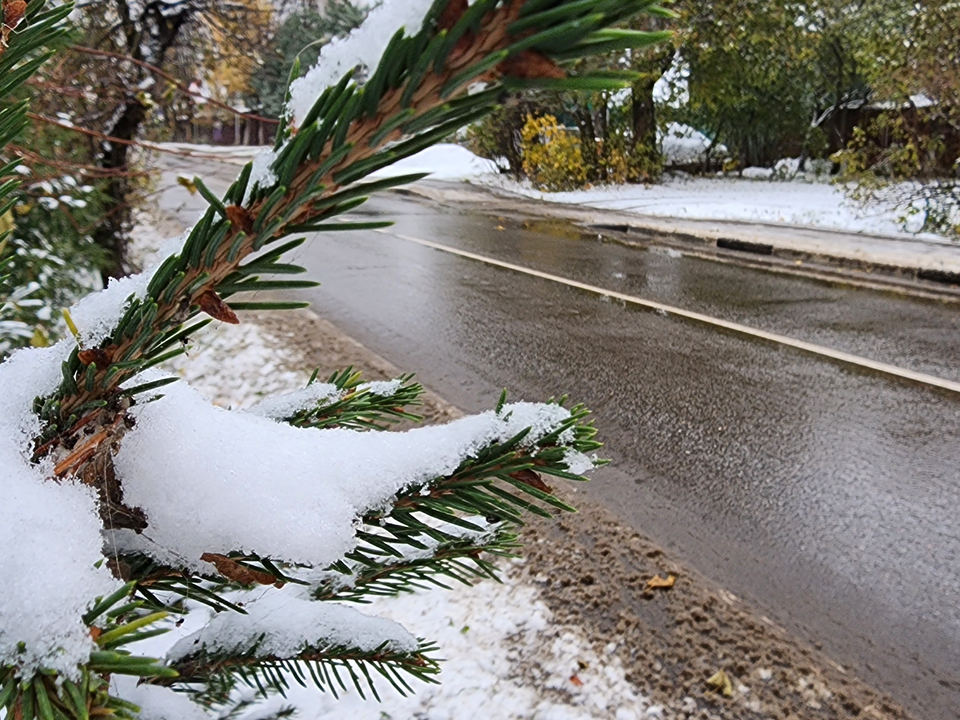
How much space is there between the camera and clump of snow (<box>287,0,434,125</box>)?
0.40 meters

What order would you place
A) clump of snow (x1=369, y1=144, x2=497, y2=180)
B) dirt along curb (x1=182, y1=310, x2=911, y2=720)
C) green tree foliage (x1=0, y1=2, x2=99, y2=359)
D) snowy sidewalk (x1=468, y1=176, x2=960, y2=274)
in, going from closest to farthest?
1. dirt along curb (x1=182, y1=310, x2=911, y2=720)
2. green tree foliage (x1=0, y1=2, x2=99, y2=359)
3. snowy sidewalk (x1=468, y1=176, x2=960, y2=274)
4. clump of snow (x1=369, y1=144, x2=497, y2=180)

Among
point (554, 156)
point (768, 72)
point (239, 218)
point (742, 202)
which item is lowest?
point (742, 202)

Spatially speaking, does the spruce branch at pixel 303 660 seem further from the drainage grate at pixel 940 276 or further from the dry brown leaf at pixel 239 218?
the drainage grate at pixel 940 276

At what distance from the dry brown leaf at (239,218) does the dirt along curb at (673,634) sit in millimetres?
2397

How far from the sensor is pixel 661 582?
308 cm

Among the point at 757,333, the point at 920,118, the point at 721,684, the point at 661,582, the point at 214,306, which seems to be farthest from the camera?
the point at 920,118

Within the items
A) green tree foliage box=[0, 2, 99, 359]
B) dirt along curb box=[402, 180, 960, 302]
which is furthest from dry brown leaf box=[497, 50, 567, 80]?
dirt along curb box=[402, 180, 960, 302]

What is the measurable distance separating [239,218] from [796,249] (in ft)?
39.8

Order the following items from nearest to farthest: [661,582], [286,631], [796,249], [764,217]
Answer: [286,631], [661,582], [796,249], [764,217]

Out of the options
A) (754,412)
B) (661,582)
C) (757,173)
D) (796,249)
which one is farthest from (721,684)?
(757,173)

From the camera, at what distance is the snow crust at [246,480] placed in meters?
0.60

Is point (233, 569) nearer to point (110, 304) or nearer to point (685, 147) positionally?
point (110, 304)

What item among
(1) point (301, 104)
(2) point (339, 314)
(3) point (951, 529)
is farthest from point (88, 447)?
(2) point (339, 314)

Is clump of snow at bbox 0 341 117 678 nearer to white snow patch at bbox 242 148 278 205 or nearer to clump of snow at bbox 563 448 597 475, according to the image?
white snow patch at bbox 242 148 278 205
